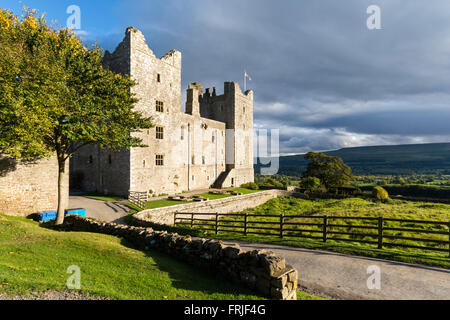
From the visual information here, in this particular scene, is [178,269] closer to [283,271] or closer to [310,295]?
[283,271]

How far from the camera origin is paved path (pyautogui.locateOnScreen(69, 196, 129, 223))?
18.7 metres

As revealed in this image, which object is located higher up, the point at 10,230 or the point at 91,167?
the point at 91,167

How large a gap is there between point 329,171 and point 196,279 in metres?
53.3

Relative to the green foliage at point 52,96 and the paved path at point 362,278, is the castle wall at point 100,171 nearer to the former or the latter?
the green foliage at point 52,96

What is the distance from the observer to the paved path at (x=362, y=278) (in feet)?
21.1

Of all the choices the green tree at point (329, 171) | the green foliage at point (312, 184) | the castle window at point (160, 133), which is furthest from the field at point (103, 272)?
the green tree at point (329, 171)

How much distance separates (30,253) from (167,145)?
2478 centimetres

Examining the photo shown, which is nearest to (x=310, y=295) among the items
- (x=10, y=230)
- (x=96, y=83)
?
(x=10, y=230)

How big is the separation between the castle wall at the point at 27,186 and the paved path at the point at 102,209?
293 centimetres

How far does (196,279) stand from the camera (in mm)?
6840

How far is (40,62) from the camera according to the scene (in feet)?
43.8

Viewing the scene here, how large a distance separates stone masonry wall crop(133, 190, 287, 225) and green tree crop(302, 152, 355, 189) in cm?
1418

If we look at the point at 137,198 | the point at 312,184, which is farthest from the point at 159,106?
the point at 312,184

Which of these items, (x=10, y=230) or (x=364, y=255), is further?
(x=10, y=230)
